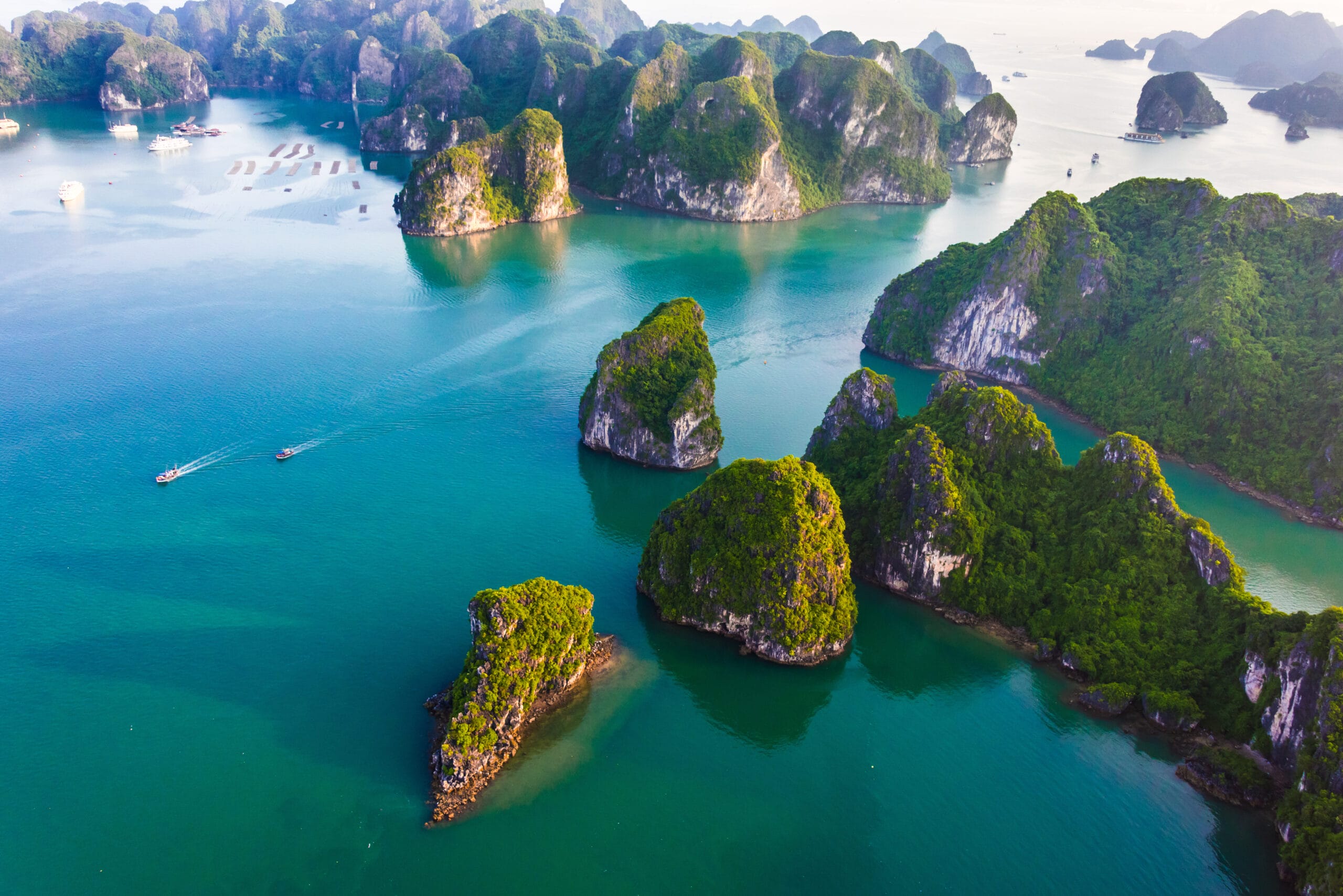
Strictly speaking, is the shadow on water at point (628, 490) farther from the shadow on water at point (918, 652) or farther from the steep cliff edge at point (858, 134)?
the steep cliff edge at point (858, 134)

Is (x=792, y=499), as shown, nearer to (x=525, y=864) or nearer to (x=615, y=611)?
(x=615, y=611)

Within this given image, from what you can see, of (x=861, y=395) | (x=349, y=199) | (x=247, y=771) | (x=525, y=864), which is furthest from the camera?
(x=349, y=199)

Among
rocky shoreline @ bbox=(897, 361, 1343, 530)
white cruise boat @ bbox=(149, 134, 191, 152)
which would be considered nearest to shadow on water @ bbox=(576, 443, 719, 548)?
rocky shoreline @ bbox=(897, 361, 1343, 530)

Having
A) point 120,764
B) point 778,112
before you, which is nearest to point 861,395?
point 120,764

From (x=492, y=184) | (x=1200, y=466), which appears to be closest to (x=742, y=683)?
(x=1200, y=466)

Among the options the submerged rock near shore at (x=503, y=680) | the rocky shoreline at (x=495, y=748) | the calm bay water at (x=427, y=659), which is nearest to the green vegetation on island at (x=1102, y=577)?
the calm bay water at (x=427, y=659)
